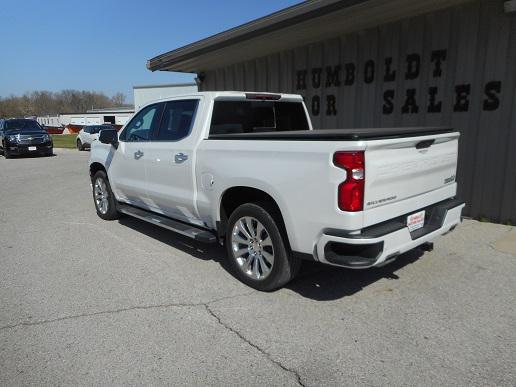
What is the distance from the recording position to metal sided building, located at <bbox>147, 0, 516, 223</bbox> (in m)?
5.88

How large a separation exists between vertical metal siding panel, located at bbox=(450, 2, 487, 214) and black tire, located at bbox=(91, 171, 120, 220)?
18.0 feet

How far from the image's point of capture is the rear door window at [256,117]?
4770 mm

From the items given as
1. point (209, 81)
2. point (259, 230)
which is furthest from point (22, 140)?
point (259, 230)

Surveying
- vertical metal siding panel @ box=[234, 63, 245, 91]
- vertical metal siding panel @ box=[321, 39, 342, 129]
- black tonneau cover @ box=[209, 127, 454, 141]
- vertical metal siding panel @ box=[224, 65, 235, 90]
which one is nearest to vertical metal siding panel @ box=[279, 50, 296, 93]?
vertical metal siding panel @ box=[321, 39, 342, 129]

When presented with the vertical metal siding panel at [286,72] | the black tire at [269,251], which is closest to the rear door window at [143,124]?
the black tire at [269,251]

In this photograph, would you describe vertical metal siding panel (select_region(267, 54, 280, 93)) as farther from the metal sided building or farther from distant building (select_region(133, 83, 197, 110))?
distant building (select_region(133, 83, 197, 110))

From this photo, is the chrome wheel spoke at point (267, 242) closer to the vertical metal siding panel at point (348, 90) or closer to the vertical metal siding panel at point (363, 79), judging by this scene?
the vertical metal siding panel at point (363, 79)

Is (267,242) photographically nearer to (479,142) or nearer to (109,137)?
(109,137)

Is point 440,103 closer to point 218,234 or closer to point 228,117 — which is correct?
point 228,117

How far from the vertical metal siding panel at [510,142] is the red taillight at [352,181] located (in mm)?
3919

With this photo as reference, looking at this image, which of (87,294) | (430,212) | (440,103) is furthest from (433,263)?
(87,294)

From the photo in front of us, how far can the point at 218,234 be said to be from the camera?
176 inches

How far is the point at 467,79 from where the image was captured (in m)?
6.18

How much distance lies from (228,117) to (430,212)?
2429 mm
